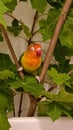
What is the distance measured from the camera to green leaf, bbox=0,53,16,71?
32.8 inches

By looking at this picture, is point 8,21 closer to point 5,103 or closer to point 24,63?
point 24,63

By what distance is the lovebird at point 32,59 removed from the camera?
0.79 metres

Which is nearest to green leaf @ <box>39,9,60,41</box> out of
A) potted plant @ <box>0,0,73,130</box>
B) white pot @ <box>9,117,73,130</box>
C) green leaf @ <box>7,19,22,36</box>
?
potted plant @ <box>0,0,73,130</box>

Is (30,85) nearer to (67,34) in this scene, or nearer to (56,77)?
(56,77)

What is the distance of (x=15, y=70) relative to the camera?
0.82 meters

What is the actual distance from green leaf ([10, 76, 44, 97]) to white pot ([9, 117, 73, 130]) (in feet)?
0.39

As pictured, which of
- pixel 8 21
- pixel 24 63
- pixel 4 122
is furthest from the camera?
pixel 8 21

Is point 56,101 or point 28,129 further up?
point 56,101

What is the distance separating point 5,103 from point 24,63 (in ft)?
0.54

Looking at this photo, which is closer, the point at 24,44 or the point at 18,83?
the point at 18,83

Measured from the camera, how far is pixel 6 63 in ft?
2.83

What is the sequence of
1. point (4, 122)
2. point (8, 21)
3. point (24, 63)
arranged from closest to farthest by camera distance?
point (4, 122) → point (24, 63) → point (8, 21)

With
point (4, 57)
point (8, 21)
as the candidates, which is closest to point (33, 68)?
point (4, 57)

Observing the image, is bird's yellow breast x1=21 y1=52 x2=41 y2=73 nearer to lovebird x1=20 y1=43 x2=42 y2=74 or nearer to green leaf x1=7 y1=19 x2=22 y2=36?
lovebird x1=20 y1=43 x2=42 y2=74
